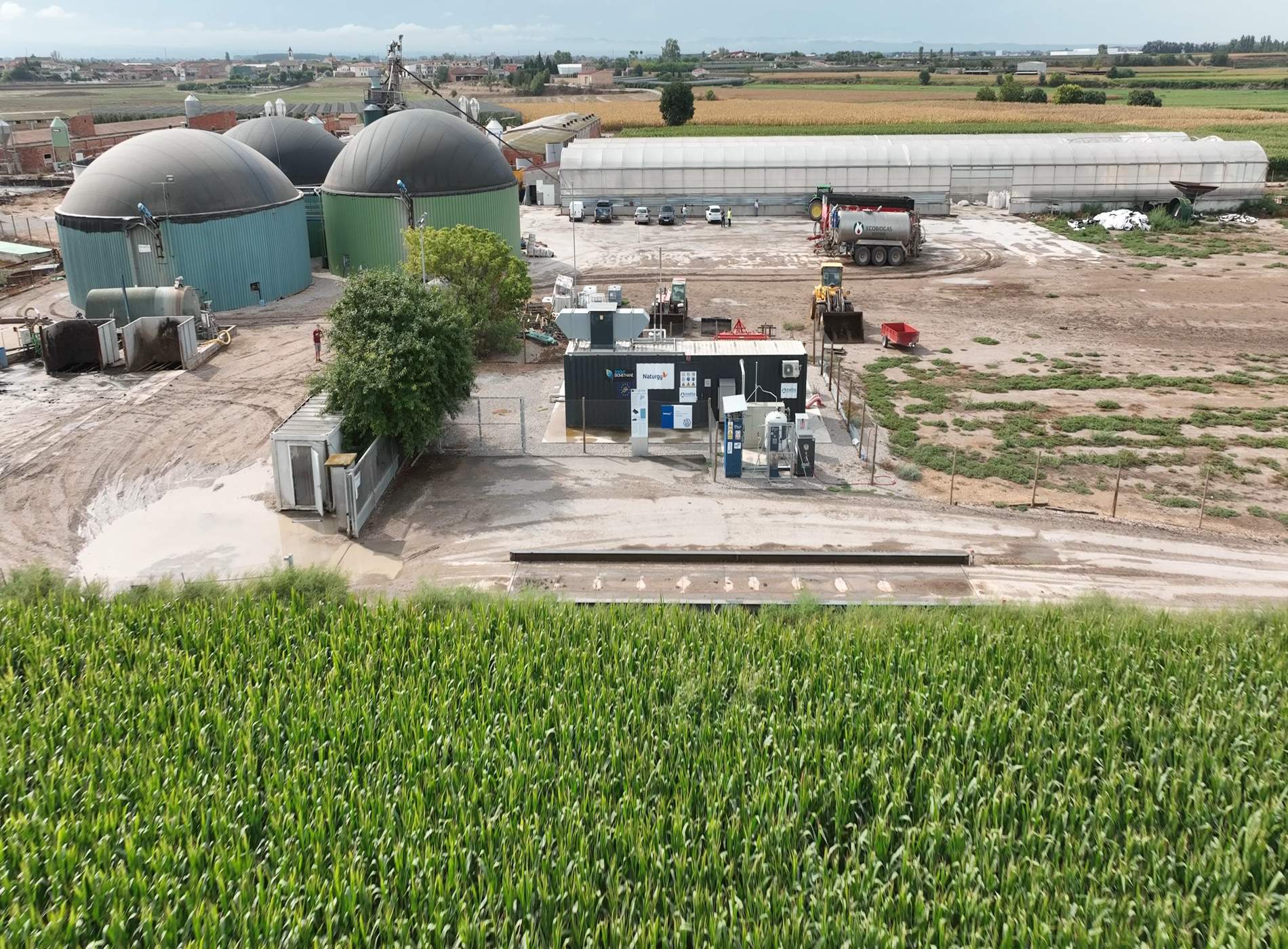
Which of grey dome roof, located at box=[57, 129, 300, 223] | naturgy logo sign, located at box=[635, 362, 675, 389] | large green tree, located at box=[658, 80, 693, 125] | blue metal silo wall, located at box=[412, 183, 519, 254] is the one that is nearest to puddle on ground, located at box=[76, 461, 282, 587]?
naturgy logo sign, located at box=[635, 362, 675, 389]

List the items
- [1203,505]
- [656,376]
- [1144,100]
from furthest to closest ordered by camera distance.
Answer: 1. [1144,100]
2. [656,376]
3. [1203,505]

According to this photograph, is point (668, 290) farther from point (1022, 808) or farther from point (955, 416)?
point (1022, 808)

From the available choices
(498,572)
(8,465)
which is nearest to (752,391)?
(498,572)

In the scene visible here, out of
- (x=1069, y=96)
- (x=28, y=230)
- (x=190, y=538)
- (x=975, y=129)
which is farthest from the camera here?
(x=1069, y=96)

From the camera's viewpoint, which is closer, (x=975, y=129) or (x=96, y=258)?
(x=96, y=258)

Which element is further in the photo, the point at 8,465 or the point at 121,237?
the point at 121,237

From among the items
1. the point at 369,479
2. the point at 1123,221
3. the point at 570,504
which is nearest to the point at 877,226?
the point at 1123,221

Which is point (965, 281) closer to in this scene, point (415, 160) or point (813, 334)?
point (813, 334)

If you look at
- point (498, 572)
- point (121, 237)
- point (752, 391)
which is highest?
point (121, 237)
